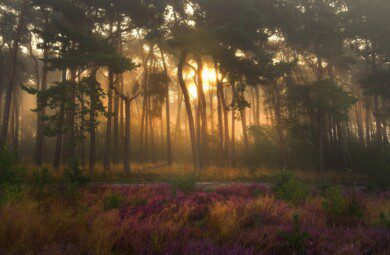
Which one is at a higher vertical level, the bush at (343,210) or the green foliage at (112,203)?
the green foliage at (112,203)

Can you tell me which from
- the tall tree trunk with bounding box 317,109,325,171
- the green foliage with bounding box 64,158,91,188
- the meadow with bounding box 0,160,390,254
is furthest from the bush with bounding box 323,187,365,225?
the tall tree trunk with bounding box 317,109,325,171

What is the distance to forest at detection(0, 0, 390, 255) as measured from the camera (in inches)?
221

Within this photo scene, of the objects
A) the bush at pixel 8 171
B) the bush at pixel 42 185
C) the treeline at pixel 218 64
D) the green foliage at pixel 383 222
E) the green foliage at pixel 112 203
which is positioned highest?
the treeline at pixel 218 64

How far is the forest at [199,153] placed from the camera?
5.61 meters

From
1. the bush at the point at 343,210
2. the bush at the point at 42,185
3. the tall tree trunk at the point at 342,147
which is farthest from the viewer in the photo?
the tall tree trunk at the point at 342,147

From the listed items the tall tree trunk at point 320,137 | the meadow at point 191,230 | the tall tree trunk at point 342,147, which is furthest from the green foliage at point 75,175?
the tall tree trunk at point 342,147

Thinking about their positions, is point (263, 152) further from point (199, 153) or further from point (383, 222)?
point (383, 222)

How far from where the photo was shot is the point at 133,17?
21.0m

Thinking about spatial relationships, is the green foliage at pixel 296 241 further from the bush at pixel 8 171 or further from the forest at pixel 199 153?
the bush at pixel 8 171

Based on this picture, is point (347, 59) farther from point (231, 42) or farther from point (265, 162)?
point (231, 42)

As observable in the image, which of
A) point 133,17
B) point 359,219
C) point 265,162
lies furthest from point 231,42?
point 359,219

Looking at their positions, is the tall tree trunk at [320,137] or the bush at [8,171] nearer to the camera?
the bush at [8,171]

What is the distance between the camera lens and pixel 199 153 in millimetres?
22750

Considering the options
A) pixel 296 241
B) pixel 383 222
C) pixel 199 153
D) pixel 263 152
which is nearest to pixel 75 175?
pixel 296 241
